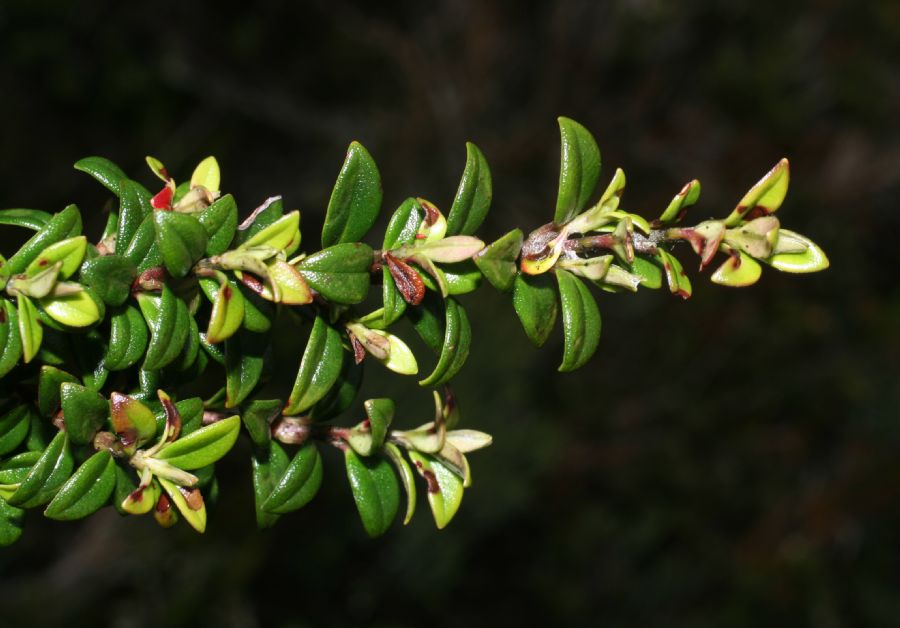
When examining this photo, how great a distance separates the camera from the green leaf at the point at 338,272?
0.60 metres

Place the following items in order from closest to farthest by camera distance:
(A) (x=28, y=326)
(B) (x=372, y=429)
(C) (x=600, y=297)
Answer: (A) (x=28, y=326)
(B) (x=372, y=429)
(C) (x=600, y=297)

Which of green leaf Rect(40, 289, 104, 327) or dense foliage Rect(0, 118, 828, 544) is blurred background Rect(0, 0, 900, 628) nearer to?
dense foliage Rect(0, 118, 828, 544)

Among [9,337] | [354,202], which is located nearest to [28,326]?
[9,337]

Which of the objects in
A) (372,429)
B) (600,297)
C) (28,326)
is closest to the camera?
(28,326)

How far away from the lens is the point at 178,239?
570 mm

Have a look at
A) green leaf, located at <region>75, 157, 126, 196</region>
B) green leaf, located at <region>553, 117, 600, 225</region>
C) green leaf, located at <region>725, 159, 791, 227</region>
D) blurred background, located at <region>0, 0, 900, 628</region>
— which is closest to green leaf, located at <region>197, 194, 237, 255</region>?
green leaf, located at <region>75, 157, 126, 196</region>

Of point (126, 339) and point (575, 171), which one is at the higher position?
point (575, 171)

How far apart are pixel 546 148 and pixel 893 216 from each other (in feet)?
6.00

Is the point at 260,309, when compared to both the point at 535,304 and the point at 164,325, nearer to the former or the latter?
the point at 164,325

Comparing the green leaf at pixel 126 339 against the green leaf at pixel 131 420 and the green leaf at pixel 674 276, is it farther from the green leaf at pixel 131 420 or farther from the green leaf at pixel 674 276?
the green leaf at pixel 674 276

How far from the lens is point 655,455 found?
12.7ft

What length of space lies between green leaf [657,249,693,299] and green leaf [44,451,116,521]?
1.26 ft

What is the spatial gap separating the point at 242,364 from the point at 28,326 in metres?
0.14

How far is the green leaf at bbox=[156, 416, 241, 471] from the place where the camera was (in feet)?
1.98
